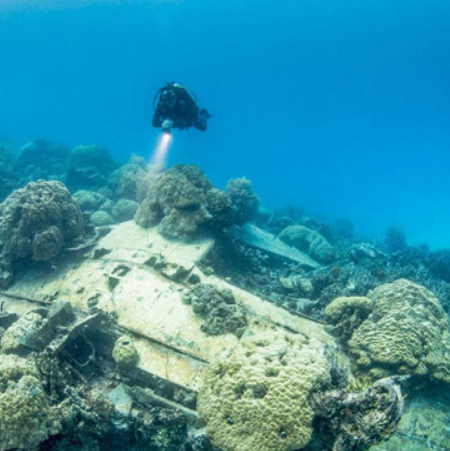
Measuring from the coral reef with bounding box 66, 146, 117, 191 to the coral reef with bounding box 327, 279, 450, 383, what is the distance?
683 inches

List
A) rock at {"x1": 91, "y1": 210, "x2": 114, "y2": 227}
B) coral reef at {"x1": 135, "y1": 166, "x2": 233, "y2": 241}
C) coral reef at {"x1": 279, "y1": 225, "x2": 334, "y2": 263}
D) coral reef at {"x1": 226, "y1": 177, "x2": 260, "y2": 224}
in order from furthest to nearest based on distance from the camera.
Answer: coral reef at {"x1": 226, "y1": 177, "x2": 260, "y2": 224} < coral reef at {"x1": 279, "y1": 225, "x2": 334, "y2": 263} < rock at {"x1": 91, "y1": 210, "x2": 114, "y2": 227} < coral reef at {"x1": 135, "y1": 166, "x2": 233, "y2": 241}

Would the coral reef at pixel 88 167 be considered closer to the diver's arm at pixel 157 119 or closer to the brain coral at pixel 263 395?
the diver's arm at pixel 157 119

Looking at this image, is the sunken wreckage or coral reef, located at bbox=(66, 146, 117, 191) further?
coral reef, located at bbox=(66, 146, 117, 191)

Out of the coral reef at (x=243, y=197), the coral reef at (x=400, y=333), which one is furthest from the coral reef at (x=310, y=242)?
the coral reef at (x=400, y=333)

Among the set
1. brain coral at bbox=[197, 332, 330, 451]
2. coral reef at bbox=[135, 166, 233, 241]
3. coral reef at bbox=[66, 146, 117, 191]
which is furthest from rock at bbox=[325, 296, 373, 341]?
coral reef at bbox=[66, 146, 117, 191]

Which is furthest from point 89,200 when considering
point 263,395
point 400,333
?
point 400,333

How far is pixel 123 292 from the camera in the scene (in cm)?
682

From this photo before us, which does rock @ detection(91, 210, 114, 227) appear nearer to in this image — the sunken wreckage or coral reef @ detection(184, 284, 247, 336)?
the sunken wreckage

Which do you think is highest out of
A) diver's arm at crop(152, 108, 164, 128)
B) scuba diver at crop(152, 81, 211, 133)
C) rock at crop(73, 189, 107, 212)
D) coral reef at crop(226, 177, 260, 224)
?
scuba diver at crop(152, 81, 211, 133)

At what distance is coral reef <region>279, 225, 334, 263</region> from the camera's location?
14.0 metres

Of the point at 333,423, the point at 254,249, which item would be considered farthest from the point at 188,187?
the point at 333,423

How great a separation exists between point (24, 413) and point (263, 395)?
3.18 m

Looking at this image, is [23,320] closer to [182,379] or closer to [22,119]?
[182,379]

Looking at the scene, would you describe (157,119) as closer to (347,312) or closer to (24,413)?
(347,312)
